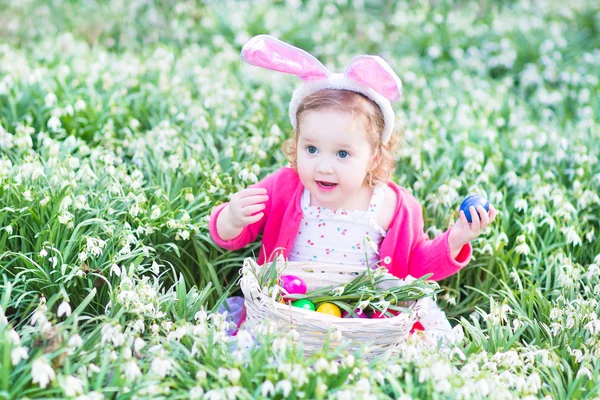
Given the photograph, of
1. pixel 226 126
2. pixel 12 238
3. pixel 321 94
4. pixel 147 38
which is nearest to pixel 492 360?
pixel 321 94

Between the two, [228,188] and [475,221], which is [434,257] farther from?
[228,188]

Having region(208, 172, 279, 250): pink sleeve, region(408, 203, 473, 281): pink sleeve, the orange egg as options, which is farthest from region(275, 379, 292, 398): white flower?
region(408, 203, 473, 281): pink sleeve

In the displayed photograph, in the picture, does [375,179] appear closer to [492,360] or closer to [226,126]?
[492,360]

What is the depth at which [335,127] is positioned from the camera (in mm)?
2938

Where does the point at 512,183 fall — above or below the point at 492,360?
above

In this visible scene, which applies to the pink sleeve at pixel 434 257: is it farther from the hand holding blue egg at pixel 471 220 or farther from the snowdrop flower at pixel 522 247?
the snowdrop flower at pixel 522 247

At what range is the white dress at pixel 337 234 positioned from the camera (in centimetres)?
324

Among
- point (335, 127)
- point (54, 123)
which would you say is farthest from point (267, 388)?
point (54, 123)

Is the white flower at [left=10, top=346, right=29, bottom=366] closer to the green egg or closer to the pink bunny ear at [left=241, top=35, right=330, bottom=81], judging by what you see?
the green egg

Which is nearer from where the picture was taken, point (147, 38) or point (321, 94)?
point (321, 94)

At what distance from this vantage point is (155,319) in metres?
2.85

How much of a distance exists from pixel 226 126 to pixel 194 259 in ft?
4.35

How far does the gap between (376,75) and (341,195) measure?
20.9 inches

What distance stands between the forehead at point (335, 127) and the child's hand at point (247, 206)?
1.09 ft
